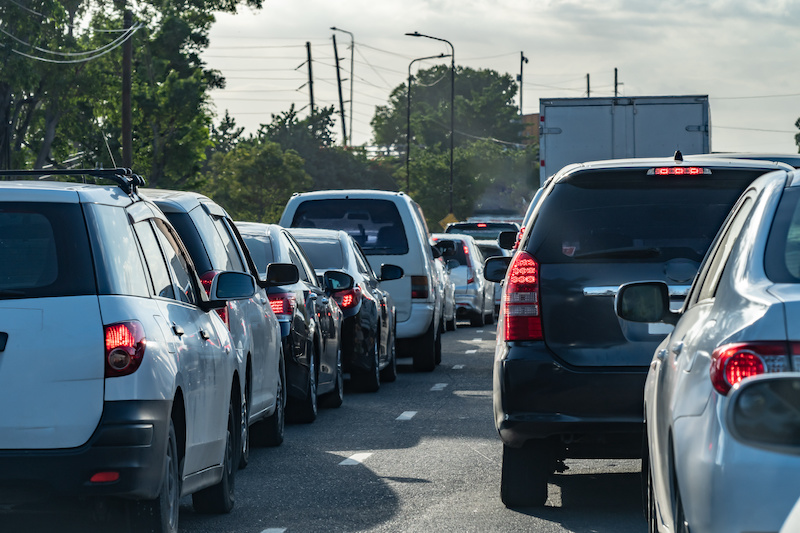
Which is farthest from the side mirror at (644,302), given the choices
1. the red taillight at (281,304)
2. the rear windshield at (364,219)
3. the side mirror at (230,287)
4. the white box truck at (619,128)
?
the white box truck at (619,128)

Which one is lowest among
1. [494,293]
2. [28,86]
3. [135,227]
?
[494,293]

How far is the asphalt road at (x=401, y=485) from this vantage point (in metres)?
7.42

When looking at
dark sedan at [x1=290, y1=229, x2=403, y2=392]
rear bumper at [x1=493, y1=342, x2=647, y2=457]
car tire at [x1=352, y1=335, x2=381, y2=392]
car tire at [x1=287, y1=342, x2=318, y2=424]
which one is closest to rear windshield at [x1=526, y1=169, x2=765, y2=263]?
rear bumper at [x1=493, y1=342, x2=647, y2=457]

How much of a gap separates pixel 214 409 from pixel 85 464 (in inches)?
66.7

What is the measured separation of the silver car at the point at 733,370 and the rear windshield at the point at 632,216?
7.01 ft

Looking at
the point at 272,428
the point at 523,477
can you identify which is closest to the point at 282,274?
the point at 272,428

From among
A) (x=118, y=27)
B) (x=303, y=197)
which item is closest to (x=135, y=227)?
(x=303, y=197)

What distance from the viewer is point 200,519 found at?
7617 mm

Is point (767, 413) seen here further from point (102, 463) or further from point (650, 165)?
point (650, 165)

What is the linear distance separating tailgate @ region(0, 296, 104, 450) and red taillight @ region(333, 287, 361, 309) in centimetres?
873

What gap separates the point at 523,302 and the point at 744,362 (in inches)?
144

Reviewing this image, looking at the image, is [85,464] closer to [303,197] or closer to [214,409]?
[214,409]

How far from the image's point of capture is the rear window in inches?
167

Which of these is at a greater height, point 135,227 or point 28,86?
point 28,86
